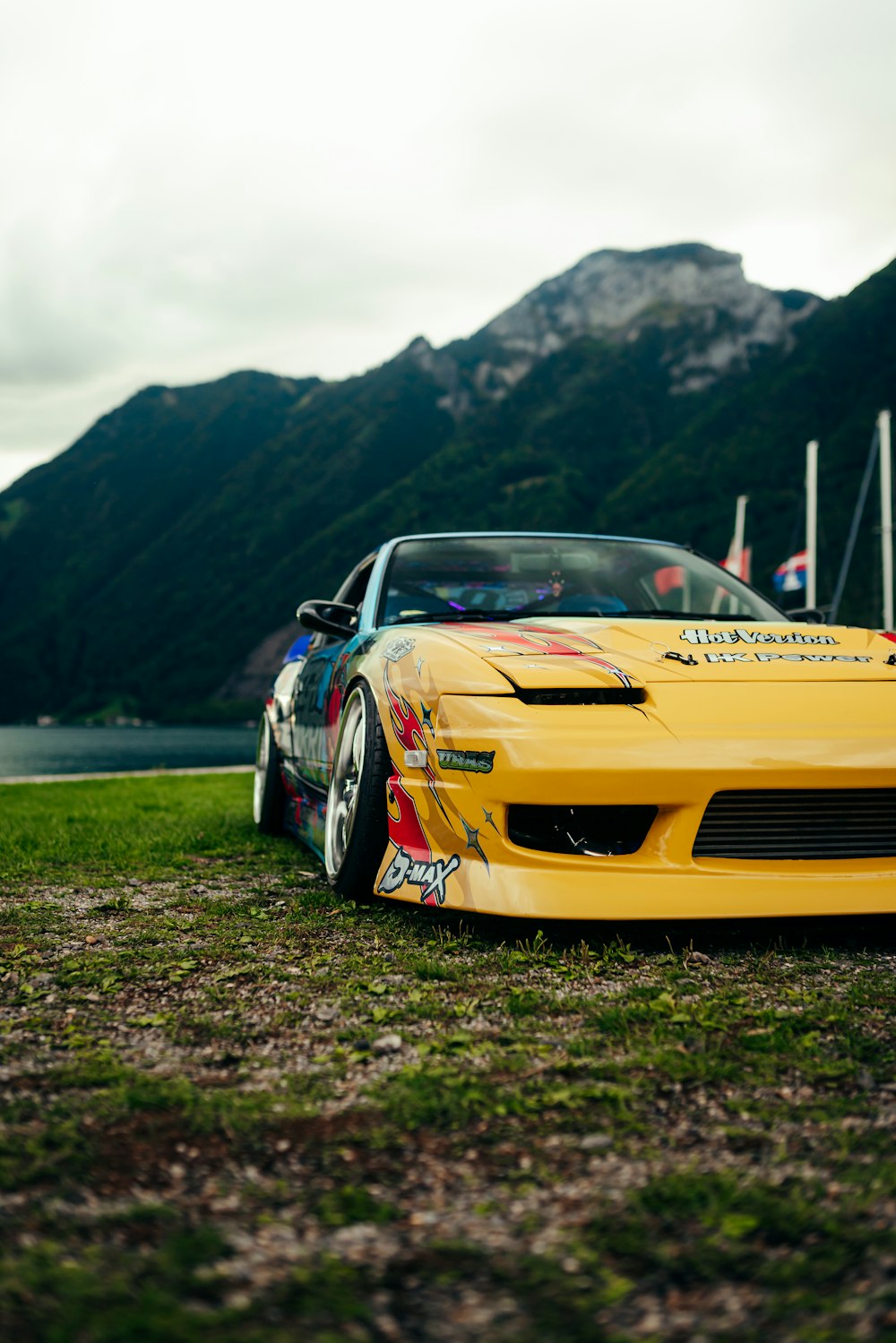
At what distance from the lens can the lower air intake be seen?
2609 millimetres

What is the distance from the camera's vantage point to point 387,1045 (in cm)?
189

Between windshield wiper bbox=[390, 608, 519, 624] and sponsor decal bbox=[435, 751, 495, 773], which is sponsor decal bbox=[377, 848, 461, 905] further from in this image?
windshield wiper bbox=[390, 608, 519, 624]

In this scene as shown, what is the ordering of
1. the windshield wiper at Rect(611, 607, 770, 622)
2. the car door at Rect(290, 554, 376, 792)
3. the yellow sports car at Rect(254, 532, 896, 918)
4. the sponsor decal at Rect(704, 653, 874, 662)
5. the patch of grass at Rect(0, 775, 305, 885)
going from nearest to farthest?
the yellow sports car at Rect(254, 532, 896, 918)
the sponsor decal at Rect(704, 653, 874, 662)
the windshield wiper at Rect(611, 607, 770, 622)
the car door at Rect(290, 554, 376, 792)
the patch of grass at Rect(0, 775, 305, 885)

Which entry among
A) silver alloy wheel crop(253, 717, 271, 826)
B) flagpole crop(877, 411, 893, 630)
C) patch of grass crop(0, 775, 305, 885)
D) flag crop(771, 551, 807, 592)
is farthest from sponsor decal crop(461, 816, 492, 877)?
flagpole crop(877, 411, 893, 630)

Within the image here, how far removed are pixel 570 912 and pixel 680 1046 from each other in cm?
67

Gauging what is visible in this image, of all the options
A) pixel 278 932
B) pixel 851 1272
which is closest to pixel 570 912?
pixel 278 932

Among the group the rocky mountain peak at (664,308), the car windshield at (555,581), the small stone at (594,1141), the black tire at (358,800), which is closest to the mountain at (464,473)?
the rocky mountain peak at (664,308)

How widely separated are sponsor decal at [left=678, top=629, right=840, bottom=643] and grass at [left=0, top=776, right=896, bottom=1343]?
2.84ft

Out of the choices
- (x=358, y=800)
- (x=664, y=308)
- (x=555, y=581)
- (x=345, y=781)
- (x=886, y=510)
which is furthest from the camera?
(x=664, y=308)

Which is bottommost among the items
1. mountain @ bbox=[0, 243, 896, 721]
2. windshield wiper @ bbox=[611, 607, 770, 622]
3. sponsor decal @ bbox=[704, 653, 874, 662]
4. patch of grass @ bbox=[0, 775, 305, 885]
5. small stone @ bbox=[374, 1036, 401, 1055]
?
patch of grass @ bbox=[0, 775, 305, 885]

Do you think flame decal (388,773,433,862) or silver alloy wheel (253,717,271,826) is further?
silver alloy wheel (253,717,271,826)

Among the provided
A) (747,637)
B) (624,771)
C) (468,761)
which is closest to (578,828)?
(624,771)

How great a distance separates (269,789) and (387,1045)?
3442 millimetres

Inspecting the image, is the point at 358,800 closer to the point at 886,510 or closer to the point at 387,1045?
the point at 387,1045
